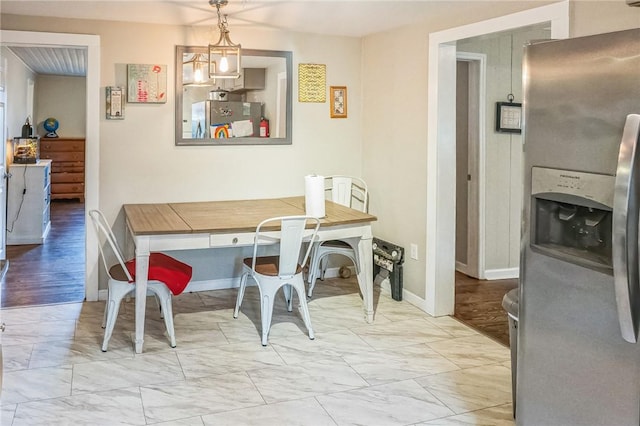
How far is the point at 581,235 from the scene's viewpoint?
5.93 ft

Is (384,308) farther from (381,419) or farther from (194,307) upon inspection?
(381,419)

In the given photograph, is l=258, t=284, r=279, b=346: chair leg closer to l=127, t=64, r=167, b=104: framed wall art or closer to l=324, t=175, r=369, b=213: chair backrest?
l=324, t=175, r=369, b=213: chair backrest

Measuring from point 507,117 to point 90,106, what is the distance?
340cm

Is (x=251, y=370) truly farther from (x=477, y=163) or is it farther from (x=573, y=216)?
(x=477, y=163)

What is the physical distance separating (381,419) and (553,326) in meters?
0.97

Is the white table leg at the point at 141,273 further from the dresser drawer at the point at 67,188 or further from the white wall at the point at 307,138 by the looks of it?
the dresser drawer at the point at 67,188

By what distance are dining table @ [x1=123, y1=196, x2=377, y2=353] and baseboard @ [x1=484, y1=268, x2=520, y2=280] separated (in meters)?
1.64

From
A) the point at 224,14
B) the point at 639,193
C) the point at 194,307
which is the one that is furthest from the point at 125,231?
the point at 639,193

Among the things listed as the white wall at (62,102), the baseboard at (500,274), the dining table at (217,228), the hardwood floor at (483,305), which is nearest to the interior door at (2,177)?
the dining table at (217,228)

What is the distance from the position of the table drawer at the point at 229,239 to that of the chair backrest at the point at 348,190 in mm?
1468

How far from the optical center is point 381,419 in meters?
2.50

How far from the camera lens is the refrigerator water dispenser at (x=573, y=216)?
→ 1651 millimetres

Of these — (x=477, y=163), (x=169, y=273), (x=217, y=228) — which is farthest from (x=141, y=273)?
(x=477, y=163)

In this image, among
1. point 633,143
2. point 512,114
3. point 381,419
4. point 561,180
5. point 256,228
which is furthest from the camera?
point 512,114
